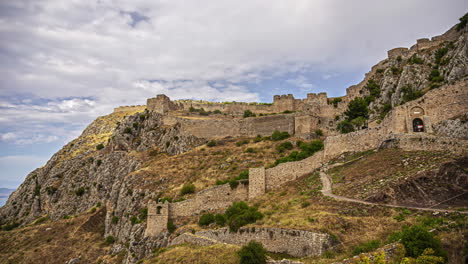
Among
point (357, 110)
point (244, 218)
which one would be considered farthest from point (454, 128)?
point (357, 110)

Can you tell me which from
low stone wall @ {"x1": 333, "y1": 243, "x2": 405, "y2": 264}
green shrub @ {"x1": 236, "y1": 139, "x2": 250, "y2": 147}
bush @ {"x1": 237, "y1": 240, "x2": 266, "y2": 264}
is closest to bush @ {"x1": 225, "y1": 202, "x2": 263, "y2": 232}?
bush @ {"x1": 237, "y1": 240, "x2": 266, "y2": 264}

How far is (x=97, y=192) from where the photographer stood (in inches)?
1945

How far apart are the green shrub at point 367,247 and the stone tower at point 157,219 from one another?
73.0 feet

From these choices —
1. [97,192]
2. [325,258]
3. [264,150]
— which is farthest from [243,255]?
[97,192]

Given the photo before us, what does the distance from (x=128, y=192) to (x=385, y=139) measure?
31842mm

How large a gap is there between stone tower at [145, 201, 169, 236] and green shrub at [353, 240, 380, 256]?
876 inches

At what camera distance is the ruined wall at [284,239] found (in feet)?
50.8

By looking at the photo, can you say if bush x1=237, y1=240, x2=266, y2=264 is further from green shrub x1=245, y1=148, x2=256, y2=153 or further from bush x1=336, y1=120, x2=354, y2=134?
bush x1=336, y1=120, x2=354, y2=134

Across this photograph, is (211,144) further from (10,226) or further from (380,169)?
(10,226)

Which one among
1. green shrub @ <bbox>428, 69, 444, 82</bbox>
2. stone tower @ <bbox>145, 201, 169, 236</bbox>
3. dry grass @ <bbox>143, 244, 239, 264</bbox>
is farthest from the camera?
green shrub @ <bbox>428, 69, 444, 82</bbox>

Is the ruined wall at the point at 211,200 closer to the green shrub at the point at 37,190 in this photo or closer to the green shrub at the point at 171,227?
the green shrub at the point at 171,227

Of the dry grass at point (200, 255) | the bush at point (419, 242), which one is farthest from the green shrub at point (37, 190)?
the bush at point (419, 242)

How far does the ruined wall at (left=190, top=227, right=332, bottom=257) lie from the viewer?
15.5m

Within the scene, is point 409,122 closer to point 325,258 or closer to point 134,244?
point 325,258
